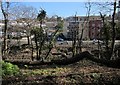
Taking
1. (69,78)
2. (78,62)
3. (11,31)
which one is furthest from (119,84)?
(11,31)

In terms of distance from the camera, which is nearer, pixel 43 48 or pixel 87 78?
pixel 87 78

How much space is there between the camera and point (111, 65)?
469 inches

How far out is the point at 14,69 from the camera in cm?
988

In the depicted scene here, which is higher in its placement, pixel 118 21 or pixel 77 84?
pixel 118 21

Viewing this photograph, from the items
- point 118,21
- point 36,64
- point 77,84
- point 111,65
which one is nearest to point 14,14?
point 118,21

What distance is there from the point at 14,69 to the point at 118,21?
13382 millimetres

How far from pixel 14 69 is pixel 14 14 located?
13933 mm

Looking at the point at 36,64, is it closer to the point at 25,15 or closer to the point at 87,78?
the point at 87,78

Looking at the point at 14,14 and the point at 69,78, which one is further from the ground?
the point at 14,14

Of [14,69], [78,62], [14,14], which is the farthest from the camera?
[14,14]

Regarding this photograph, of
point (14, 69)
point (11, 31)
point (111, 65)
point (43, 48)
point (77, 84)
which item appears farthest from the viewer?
point (11, 31)

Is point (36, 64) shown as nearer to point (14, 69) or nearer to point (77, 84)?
point (14, 69)

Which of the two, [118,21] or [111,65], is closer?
[111,65]

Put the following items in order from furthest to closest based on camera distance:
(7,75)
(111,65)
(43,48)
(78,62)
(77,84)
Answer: (43,48) < (78,62) < (111,65) < (7,75) < (77,84)
